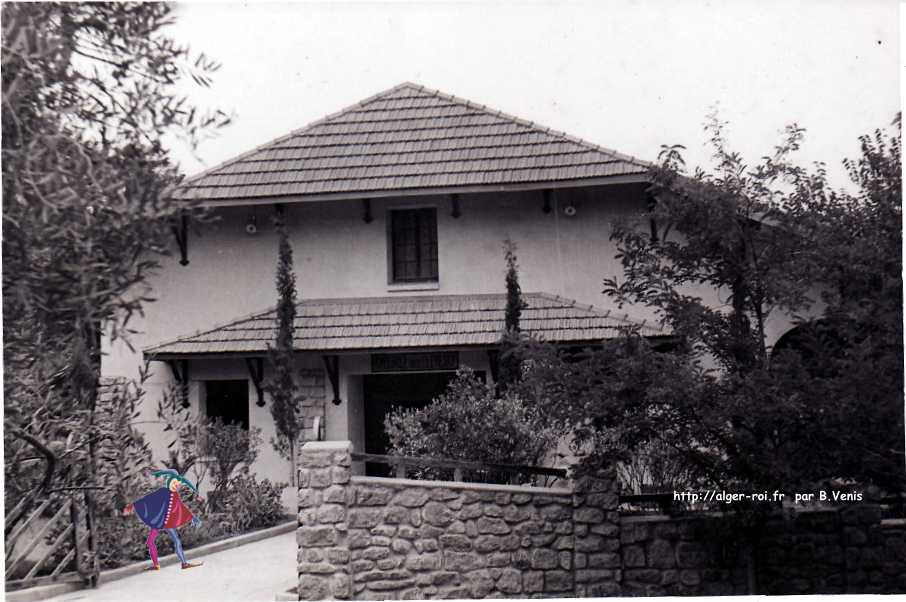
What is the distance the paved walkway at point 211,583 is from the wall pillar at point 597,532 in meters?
2.29

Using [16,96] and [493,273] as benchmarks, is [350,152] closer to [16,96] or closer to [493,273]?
[493,273]

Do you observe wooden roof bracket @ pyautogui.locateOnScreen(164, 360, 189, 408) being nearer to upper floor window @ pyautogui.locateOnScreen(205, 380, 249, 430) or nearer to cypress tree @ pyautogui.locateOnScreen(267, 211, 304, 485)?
upper floor window @ pyautogui.locateOnScreen(205, 380, 249, 430)

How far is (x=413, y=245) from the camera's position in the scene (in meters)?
9.19

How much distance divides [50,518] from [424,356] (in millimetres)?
3285

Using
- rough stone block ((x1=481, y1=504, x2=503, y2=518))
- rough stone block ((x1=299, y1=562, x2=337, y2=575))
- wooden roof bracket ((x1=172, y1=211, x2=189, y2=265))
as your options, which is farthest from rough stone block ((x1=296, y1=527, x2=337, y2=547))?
wooden roof bracket ((x1=172, y1=211, x2=189, y2=265))

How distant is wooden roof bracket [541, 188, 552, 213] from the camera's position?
8875 mm

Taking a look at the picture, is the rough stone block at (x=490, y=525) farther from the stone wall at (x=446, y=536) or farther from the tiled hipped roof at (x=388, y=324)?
the tiled hipped roof at (x=388, y=324)

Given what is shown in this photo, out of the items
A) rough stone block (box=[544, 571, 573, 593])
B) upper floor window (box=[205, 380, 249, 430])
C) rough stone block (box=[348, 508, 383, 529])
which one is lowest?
rough stone block (box=[544, 571, 573, 593])

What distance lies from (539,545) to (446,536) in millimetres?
725

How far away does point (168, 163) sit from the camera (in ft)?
16.8

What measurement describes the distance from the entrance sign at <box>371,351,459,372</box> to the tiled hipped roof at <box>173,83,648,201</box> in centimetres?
149

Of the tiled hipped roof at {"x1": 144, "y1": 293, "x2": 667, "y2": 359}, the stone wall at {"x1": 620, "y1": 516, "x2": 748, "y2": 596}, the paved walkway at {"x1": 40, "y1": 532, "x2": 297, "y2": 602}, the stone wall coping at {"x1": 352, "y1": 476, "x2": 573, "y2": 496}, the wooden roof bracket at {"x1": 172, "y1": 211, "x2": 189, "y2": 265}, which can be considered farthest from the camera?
the tiled hipped roof at {"x1": 144, "y1": 293, "x2": 667, "y2": 359}

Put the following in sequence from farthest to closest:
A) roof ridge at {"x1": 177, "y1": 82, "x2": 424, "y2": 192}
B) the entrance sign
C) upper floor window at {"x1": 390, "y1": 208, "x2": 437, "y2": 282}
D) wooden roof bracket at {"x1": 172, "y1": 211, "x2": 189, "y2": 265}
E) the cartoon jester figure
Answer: upper floor window at {"x1": 390, "y1": 208, "x2": 437, "y2": 282} → the entrance sign → roof ridge at {"x1": 177, "y1": 82, "x2": 424, "y2": 192} → the cartoon jester figure → wooden roof bracket at {"x1": 172, "y1": 211, "x2": 189, "y2": 265}

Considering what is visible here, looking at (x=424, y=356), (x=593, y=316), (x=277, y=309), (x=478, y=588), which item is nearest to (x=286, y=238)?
(x=277, y=309)
